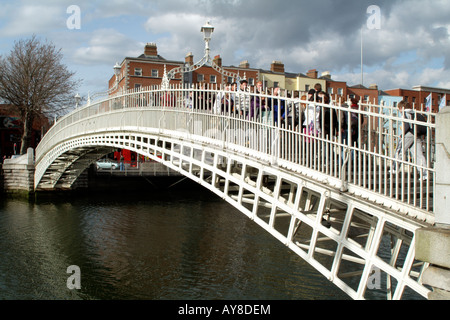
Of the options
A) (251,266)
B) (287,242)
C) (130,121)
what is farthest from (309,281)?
(130,121)

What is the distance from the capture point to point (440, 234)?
12.5ft

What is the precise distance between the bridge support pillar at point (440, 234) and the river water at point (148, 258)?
4956 mm

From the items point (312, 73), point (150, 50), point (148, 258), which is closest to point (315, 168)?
point (148, 258)

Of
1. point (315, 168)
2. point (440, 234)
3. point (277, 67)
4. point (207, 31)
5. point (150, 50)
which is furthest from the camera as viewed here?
point (277, 67)

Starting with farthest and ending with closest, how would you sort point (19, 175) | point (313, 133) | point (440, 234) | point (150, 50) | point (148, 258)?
point (150, 50) → point (19, 175) → point (148, 258) → point (313, 133) → point (440, 234)

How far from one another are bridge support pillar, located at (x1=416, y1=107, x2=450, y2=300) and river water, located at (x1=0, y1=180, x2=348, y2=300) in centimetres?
496

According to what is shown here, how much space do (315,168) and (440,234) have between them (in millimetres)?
2381

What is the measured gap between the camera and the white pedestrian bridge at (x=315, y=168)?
4922 mm

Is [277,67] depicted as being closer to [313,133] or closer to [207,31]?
[207,31]

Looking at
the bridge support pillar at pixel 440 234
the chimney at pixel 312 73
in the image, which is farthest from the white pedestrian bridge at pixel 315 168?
the chimney at pixel 312 73

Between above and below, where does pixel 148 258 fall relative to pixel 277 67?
below

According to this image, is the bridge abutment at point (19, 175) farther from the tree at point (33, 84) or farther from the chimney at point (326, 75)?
the chimney at point (326, 75)

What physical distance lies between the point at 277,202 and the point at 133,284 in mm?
4718
